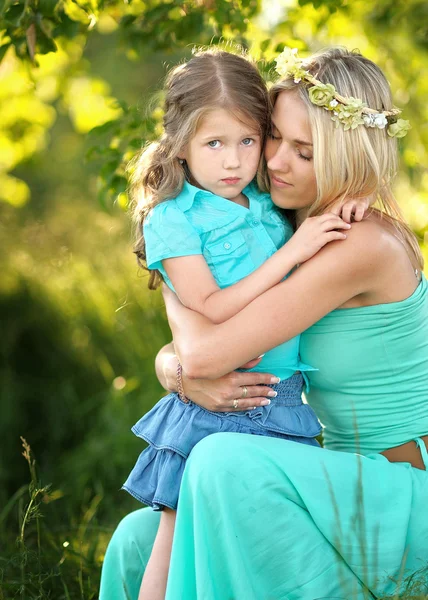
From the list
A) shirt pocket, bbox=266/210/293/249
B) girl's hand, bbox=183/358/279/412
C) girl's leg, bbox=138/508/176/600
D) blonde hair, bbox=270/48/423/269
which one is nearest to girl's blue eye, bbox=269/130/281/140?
blonde hair, bbox=270/48/423/269

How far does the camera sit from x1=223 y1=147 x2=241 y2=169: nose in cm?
253

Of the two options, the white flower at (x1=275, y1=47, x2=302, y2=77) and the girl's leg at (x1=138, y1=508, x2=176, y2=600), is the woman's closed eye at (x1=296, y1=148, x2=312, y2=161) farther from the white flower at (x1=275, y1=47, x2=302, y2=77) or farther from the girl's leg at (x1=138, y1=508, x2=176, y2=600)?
the girl's leg at (x1=138, y1=508, x2=176, y2=600)

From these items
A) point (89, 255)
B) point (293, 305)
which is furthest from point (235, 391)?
point (89, 255)

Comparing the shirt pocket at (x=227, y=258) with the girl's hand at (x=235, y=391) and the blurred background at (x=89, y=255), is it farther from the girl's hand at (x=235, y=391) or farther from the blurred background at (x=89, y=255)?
the blurred background at (x=89, y=255)

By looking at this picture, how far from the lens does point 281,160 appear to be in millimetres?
2555

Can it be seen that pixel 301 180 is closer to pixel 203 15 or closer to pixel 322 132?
pixel 322 132

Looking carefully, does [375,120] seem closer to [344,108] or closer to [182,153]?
[344,108]

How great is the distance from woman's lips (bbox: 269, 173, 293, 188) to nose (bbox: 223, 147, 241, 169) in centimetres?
13

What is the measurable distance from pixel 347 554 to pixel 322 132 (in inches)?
46.1

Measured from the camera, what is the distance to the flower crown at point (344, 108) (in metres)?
2.43

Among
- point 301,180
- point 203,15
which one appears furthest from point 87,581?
point 203,15

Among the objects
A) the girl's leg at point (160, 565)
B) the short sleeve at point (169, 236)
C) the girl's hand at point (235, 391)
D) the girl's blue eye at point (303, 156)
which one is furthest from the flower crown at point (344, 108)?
the girl's leg at point (160, 565)

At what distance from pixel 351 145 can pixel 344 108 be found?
0.36ft

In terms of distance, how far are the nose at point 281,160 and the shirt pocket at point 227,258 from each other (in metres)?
0.23
